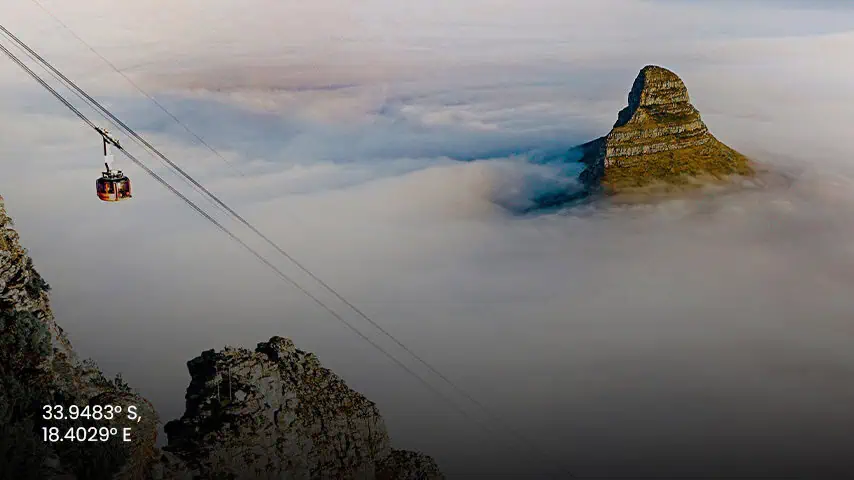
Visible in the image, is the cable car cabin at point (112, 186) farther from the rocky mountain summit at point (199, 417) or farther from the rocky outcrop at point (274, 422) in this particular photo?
the rocky outcrop at point (274, 422)

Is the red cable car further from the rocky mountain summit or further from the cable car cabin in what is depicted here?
the rocky mountain summit

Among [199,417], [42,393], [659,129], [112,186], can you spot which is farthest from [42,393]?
[659,129]

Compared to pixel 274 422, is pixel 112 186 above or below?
above

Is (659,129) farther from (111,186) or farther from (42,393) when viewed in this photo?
(42,393)

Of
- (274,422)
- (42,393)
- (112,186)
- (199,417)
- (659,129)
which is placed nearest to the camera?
(42,393)

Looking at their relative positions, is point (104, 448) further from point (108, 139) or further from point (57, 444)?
point (108, 139)

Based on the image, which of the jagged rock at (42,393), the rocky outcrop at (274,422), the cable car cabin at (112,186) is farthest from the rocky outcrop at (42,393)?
the cable car cabin at (112,186)

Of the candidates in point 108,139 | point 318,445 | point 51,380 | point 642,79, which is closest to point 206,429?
point 318,445

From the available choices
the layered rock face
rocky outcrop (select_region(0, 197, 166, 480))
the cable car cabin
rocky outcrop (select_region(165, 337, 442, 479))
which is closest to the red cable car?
the cable car cabin
